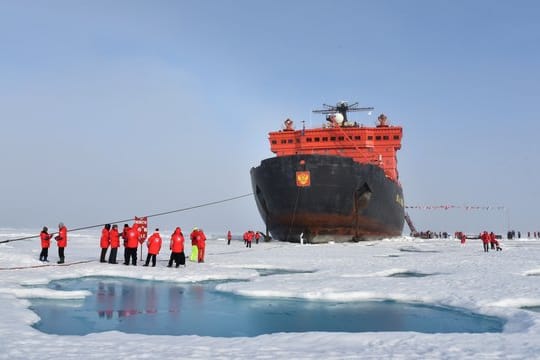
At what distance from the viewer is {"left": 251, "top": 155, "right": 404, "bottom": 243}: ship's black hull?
23734 mm

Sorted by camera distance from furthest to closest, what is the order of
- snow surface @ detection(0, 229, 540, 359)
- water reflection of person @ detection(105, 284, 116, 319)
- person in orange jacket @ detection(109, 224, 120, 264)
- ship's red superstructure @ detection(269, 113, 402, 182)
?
1. ship's red superstructure @ detection(269, 113, 402, 182)
2. person in orange jacket @ detection(109, 224, 120, 264)
3. water reflection of person @ detection(105, 284, 116, 319)
4. snow surface @ detection(0, 229, 540, 359)

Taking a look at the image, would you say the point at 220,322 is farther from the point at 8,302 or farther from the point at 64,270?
the point at 64,270

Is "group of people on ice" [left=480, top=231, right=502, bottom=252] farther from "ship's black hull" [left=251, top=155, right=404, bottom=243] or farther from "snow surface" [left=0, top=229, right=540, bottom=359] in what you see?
"snow surface" [left=0, top=229, right=540, bottom=359]

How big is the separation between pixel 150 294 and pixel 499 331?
553cm

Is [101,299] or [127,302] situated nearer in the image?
[127,302]

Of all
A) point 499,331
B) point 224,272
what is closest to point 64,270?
point 224,272

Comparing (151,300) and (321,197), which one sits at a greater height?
(321,197)

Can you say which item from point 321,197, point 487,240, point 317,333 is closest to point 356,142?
point 321,197

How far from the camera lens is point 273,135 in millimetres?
33531

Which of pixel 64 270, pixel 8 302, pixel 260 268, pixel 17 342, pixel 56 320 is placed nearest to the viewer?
pixel 17 342

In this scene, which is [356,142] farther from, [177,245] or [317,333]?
[317,333]

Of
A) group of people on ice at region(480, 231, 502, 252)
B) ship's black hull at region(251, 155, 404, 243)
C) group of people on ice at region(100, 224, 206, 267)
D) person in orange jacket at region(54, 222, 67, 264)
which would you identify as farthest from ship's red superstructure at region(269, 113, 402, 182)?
person in orange jacket at region(54, 222, 67, 264)

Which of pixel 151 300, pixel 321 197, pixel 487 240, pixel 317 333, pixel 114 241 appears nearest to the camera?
pixel 317 333

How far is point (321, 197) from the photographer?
23891 millimetres
